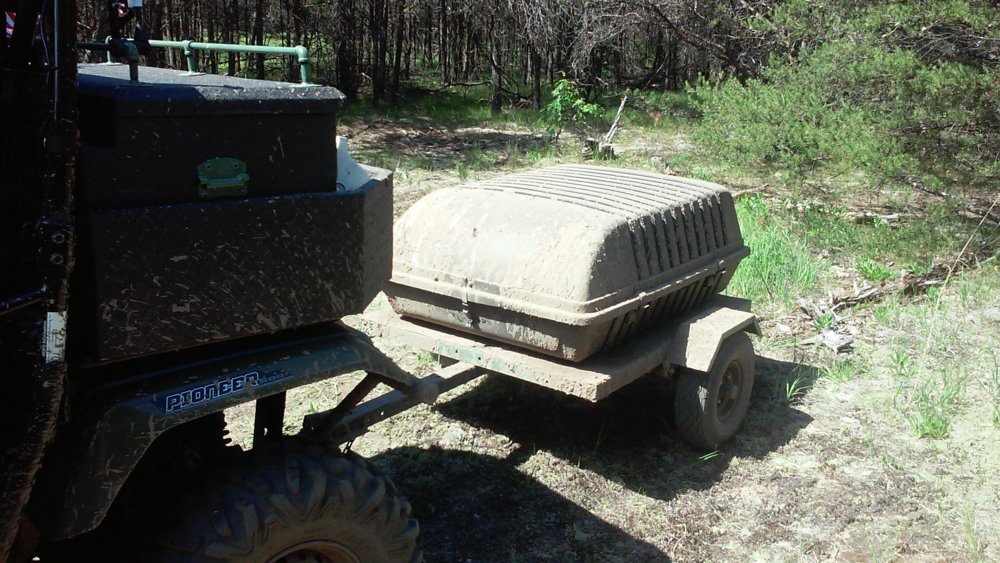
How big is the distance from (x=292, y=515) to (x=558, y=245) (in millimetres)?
1934

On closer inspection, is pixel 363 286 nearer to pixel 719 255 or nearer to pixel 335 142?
pixel 335 142

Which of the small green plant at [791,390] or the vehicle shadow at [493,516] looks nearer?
the vehicle shadow at [493,516]

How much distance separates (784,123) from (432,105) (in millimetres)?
8722

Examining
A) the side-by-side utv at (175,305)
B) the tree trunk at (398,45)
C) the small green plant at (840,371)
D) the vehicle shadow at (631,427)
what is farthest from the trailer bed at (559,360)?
the tree trunk at (398,45)

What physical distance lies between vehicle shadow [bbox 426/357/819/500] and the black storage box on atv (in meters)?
2.26

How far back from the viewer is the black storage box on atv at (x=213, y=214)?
194 cm

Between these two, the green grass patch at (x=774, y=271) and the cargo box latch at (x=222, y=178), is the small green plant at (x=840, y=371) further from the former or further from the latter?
the cargo box latch at (x=222, y=178)

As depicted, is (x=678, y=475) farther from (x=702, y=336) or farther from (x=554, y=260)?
(x=554, y=260)

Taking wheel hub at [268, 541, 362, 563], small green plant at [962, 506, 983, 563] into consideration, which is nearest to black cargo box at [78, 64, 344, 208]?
wheel hub at [268, 541, 362, 563]

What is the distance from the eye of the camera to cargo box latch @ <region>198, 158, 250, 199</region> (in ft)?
6.77

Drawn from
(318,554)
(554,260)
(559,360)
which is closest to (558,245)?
(554,260)

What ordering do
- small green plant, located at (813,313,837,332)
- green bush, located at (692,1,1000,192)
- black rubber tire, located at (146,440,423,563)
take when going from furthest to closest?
green bush, located at (692,1,1000,192)
small green plant, located at (813,313,837,332)
black rubber tire, located at (146,440,423,563)

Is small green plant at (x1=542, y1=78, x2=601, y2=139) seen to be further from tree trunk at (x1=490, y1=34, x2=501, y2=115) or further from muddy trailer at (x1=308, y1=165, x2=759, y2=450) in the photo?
muddy trailer at (x1=308, y1=165, x2=759, y2=450)

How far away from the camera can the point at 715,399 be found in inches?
172
